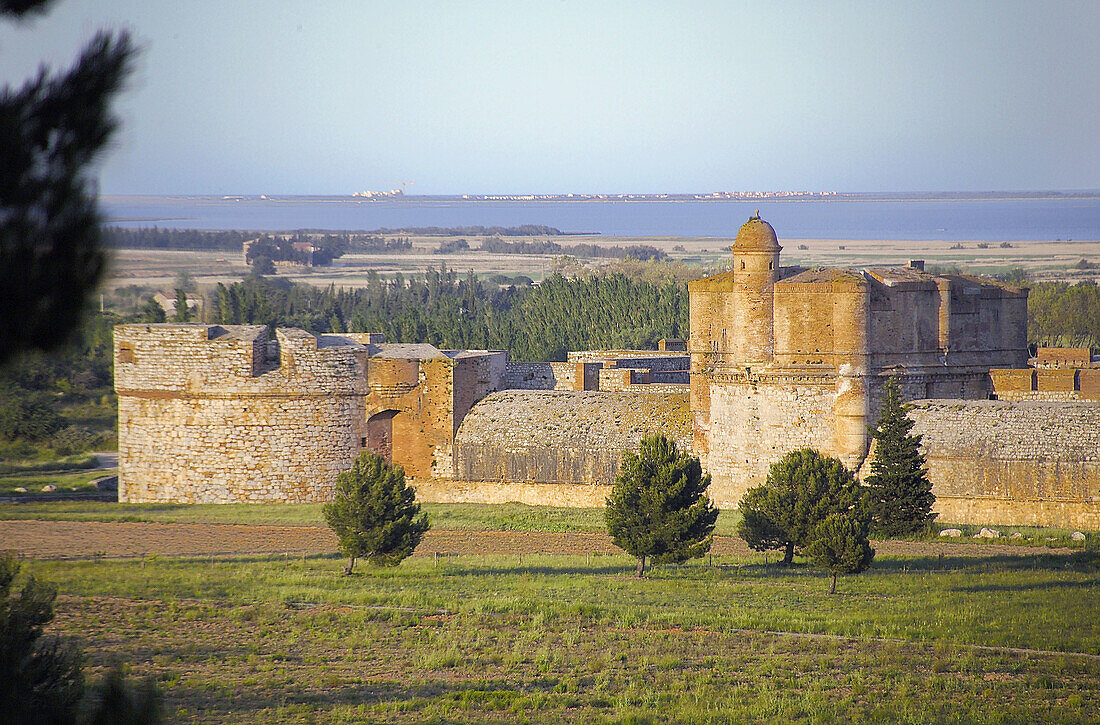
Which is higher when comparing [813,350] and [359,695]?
[813,350]

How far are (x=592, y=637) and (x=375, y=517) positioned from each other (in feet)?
17.7

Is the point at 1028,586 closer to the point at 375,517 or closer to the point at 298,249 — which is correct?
the point at 375,517

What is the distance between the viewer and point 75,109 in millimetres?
5668

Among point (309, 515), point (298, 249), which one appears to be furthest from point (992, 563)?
point (298, 249)

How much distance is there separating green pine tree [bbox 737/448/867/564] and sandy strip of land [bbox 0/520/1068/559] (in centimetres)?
187

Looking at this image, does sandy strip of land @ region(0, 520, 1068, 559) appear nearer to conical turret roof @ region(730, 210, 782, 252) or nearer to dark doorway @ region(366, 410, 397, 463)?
dark doorway @ region(366, 410, 397, 463)

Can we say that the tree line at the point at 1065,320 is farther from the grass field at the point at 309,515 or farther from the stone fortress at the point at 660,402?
the grass field at the point at 309,515

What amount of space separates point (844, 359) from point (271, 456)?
13.7 m

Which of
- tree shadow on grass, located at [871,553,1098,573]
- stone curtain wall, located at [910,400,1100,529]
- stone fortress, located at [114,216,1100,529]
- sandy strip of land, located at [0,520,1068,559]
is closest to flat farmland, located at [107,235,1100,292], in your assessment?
stone fortress, located at [114,216,1100,529]

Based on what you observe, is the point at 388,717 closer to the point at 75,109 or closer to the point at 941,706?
the point at 941,706

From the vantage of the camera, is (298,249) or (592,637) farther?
(298,249)

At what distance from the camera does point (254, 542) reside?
24.9 metres

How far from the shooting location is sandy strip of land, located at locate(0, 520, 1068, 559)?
23047 mm

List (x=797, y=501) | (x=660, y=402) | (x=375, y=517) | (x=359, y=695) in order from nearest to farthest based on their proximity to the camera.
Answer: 1. (x=359, y=695)
2. (x=375, y=517)
3. (x=797, y=501)
4. (x=660, y=402)
